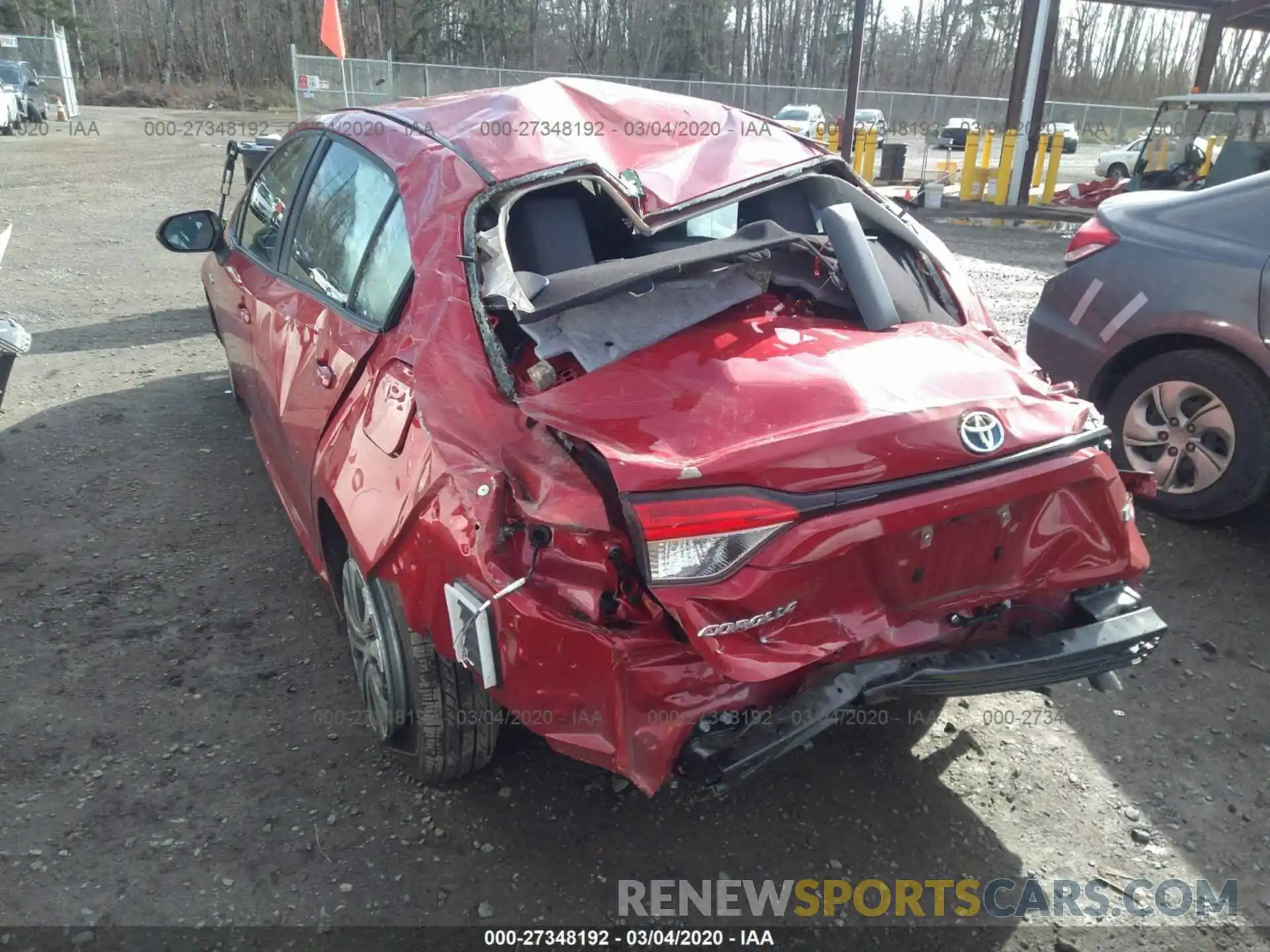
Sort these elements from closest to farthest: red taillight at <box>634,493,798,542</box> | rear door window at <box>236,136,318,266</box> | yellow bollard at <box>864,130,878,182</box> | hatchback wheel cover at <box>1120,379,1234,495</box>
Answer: red taillight at <box>634,493,798,542</box>, rear door window at <box>236,136,318,266</box>, hatchback wheel cover at <box>1120,379,1234,495</box>, yellow bollard at <box>864,130,878,182</box>

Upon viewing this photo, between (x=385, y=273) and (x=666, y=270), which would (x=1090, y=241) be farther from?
(x=385, y=273)

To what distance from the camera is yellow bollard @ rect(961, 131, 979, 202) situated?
647 inches

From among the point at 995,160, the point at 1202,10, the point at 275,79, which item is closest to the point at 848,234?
the point at 995,160

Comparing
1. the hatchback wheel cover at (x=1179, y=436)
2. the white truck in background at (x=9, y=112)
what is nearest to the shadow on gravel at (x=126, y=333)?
the hatchback wheel cover at (x=1179, y=436)

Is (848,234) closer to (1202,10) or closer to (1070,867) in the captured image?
(1070,867)

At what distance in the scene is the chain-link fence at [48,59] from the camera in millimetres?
25891

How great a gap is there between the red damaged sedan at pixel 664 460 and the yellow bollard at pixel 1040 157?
51.5ft

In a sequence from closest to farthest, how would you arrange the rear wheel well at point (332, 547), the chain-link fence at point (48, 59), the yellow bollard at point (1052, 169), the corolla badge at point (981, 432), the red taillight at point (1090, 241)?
the corolla badge at point (981, 432), the rear wheel well at point (332, 547), the red taillight at point (1090, 241), the yellow bollard at point (1052, 169), the chain-link fence at point (48, 59)

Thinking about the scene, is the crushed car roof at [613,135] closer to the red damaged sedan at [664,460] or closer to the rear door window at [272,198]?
the red damaged sedan at [664,460]

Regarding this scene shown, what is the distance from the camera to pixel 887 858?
97.5 inches

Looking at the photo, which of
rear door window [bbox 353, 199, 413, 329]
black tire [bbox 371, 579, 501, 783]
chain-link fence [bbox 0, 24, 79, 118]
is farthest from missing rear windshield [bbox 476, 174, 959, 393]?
chain-link fence [bbox 0, 24, 79, 118]

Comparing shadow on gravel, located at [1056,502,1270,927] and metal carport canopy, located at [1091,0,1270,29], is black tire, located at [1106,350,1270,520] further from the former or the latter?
metal carport canopy, located at [1091,0,1270,29]

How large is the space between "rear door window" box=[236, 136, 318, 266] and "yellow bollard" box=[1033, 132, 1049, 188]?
15471mm

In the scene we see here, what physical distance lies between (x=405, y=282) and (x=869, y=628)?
1.55m
